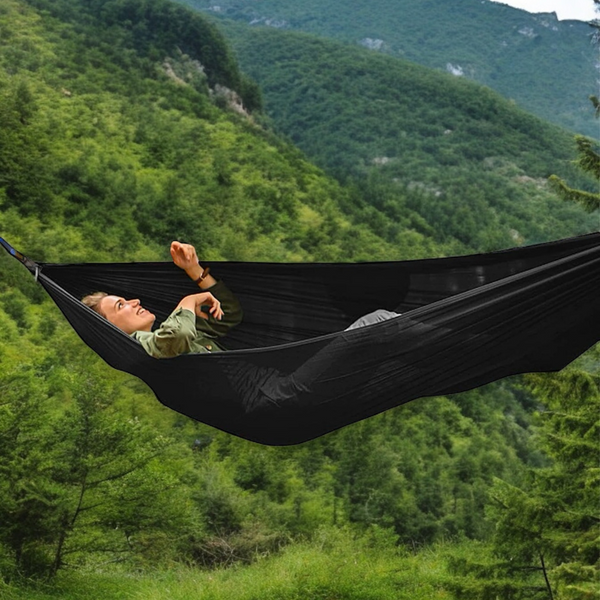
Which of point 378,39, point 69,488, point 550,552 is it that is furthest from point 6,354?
point 378,39

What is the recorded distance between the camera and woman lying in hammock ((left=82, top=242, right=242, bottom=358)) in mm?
2072

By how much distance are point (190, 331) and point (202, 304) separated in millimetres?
266

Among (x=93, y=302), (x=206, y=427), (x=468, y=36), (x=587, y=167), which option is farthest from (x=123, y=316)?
(x=468, y=36)

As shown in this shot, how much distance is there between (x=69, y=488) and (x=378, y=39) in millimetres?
50897

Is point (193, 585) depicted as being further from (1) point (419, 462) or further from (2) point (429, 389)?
(2) point (429, 389)

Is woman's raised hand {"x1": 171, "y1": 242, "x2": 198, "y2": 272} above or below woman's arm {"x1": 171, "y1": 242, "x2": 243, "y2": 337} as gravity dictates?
above

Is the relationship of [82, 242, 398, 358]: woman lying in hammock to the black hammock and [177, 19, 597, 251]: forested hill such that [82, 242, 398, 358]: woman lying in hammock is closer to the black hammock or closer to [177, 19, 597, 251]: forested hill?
the black hammock

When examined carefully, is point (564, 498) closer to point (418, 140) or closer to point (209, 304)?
point (209, 304)

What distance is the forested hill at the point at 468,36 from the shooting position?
2008 inches

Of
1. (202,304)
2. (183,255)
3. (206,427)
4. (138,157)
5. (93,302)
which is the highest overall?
(183,255)

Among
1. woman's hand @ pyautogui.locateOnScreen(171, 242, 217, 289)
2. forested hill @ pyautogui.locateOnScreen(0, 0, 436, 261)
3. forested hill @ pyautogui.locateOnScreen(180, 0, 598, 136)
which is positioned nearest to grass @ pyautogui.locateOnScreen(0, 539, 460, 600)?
woman's hand @ pyautogui.locateOnScreen(171, 242, 217, 289)

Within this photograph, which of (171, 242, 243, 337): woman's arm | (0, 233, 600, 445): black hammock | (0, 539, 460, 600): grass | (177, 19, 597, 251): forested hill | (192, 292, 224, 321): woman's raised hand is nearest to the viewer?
(0, 233, 600, 445): black hammock

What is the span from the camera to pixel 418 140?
33.5 m

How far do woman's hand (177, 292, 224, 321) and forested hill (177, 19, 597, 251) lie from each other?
20.3 m
